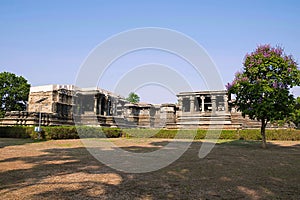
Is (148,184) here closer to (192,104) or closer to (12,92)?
(192,104)

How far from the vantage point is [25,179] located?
6902 mm

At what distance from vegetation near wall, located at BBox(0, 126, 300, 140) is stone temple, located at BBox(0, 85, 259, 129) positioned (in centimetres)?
652

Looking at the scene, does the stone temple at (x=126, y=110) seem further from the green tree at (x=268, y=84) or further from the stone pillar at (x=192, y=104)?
the green tree at (x=268, y=84)

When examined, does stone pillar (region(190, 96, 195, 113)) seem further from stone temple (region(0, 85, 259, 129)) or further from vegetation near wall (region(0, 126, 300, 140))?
vegetation near wall (region(0, 126, 300, 140))

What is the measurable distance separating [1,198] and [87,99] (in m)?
46.8

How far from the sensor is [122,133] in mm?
37844

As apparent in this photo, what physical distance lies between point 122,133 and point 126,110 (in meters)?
17.9

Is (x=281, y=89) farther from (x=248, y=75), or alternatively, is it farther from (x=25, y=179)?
(x=25, y=179)

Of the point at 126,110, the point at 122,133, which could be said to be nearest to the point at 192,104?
Answer: the point at 126,110

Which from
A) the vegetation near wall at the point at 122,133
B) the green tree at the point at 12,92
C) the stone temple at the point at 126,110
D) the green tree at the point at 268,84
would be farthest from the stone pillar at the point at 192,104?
the green tree at the point at 12,92

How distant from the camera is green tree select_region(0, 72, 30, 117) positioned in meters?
56.5

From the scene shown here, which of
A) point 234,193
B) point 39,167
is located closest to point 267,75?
point 234,193

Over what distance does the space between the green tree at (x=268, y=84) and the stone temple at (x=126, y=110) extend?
1977cm

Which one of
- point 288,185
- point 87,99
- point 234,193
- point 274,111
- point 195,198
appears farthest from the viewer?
point 87,99
